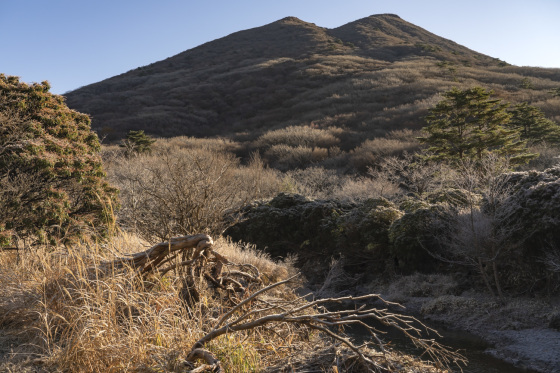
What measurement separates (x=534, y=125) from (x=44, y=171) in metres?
29.4

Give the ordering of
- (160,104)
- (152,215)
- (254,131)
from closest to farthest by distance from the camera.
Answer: (152,215)
(254,131)
(160,104)

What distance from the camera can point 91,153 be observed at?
11422mm

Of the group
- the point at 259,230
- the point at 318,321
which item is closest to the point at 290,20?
the point at 259,230

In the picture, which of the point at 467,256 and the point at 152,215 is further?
the point at 467,256

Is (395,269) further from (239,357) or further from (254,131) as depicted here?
(254,131)

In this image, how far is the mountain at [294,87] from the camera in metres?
43.9

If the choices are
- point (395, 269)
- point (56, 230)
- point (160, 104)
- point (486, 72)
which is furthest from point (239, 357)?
point (486, 72)

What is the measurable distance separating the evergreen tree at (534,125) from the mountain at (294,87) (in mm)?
5981

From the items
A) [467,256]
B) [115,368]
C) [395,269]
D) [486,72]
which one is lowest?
[395,269]

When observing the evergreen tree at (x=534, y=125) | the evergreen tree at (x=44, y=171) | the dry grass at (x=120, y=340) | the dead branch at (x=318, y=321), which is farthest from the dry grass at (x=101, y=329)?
the evergreen tree at (x=534, y=125)

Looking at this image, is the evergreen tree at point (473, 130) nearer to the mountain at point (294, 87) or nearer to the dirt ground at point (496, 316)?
the dirt ground at point (496, 316)

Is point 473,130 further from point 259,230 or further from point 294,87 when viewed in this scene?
point 294,87

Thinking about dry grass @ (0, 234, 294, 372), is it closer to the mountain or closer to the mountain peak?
the mountain

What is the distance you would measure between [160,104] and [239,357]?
2111 inches
